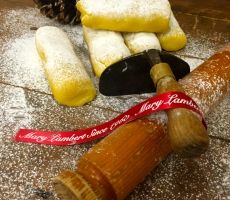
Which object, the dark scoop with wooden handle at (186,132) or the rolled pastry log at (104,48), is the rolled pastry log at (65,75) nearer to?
the rolled pastry log at (104,48)

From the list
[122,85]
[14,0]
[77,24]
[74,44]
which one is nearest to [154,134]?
[122,85]

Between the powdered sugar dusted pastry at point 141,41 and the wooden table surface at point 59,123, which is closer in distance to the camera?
the wooden table surface at point 59,123

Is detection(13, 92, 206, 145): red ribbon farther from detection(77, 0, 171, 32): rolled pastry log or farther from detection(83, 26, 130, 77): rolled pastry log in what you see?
detection(77, 0, 171, 32): rolled pastry log

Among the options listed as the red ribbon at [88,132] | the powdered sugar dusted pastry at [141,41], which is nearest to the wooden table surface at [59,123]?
the red ribbon at [88,132]

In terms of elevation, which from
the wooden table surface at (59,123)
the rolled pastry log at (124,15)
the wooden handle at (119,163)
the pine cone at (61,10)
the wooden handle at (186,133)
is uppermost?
the wooden handle at (186,133)

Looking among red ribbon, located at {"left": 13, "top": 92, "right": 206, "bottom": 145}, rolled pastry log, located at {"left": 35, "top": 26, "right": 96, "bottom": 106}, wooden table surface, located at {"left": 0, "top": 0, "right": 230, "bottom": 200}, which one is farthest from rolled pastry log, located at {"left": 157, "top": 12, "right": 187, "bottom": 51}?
red ribbon, located at {"left": 13, "top": 92, "right": 206, "bottom": 145}

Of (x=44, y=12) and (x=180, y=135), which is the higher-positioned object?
(x=180, y=135)

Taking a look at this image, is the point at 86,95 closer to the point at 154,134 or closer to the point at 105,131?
the point at 105,131
